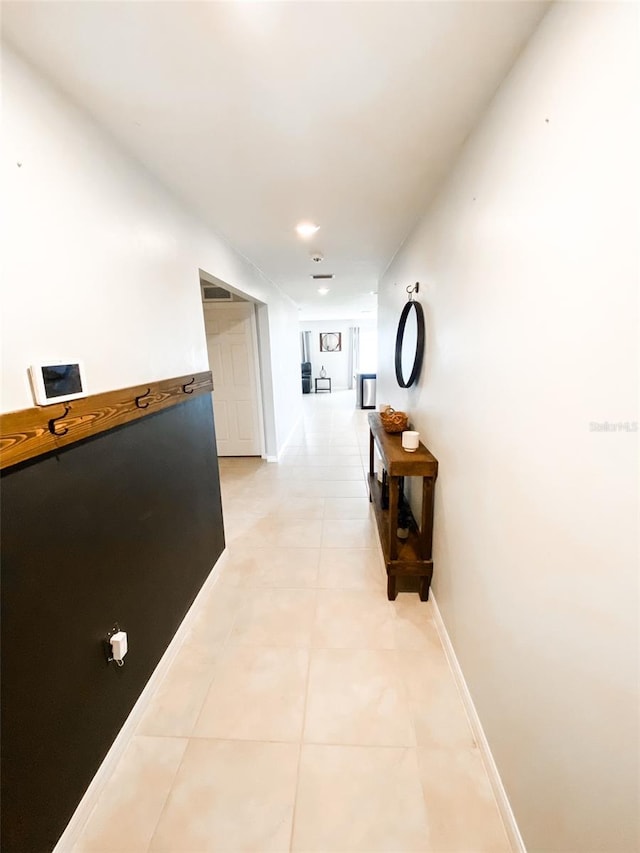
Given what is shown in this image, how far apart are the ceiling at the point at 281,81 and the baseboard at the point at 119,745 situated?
2237mm

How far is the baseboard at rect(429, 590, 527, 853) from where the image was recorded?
40.0 inches

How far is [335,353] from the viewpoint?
11266mm

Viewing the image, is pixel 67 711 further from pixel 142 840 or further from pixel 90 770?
pixel 142 840

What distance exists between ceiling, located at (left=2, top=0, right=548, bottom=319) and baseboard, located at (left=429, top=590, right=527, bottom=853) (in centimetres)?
222

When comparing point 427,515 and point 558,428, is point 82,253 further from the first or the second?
point 427,515

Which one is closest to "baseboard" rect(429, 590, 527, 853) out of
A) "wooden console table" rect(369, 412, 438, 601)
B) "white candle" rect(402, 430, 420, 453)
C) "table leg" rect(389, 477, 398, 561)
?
"wooden console table" rect(369, 412, 438, 601)

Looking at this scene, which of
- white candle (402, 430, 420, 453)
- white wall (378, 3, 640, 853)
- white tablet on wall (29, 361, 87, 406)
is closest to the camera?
white wall (378, 3, 640, 853)

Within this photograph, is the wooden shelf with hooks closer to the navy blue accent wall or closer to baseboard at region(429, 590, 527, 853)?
the navy blue accent wall

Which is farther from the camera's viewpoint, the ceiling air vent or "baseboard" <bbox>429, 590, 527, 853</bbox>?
the ceiling air vent

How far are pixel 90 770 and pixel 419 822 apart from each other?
1094 mm

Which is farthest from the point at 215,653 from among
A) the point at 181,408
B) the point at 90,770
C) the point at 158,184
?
the point at 158,184

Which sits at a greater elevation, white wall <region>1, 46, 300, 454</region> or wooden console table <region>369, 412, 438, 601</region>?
white wall <region>1, 46, 300, 454</region>

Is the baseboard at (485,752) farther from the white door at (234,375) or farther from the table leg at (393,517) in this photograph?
the white door at (234,375)

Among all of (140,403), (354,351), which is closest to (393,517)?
(140,403)
